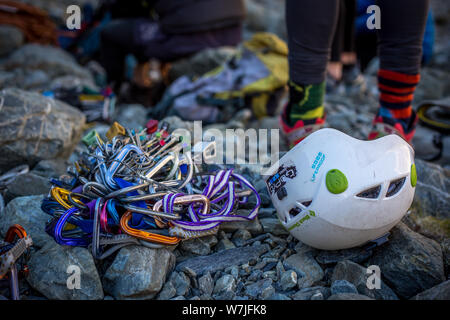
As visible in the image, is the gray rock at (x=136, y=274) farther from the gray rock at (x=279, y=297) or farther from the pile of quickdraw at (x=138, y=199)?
the gray rock at (x=279, y=297)

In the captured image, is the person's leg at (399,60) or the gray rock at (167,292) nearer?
the gray rock at (167,292)

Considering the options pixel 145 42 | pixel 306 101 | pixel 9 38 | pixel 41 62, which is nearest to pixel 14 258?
pixel 306 101

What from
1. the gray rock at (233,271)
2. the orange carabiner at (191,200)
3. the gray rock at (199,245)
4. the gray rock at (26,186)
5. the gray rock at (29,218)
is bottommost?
the gray rock at (233,271)

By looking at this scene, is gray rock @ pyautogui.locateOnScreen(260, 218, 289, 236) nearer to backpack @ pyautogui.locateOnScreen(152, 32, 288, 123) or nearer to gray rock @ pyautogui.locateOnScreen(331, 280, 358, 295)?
gray rock @ pyautogui.locateOnScreen(331, 280, 358, 295)

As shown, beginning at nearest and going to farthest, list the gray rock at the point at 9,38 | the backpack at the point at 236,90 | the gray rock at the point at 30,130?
the gray rock at the point at 30,130
the backpack at the point at 236,90
the gray rock at the point at 9,38

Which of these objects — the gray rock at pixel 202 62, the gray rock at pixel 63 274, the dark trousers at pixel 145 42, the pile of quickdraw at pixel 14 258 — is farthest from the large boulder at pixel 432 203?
the dark trousers at pixel 145 42

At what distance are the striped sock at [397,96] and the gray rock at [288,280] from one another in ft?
4.56

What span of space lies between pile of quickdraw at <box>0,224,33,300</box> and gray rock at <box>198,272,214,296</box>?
80cm

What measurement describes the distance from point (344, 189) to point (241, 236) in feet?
2.22

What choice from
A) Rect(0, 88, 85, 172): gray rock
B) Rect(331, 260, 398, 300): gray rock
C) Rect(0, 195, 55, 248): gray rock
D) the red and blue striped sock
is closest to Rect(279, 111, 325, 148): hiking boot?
the red and blue striped sock

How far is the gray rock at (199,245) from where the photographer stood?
1758mm

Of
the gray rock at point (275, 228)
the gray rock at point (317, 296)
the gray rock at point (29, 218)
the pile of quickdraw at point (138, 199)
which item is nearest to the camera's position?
the gray rock at point (317, 296)

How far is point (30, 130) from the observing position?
256cm
